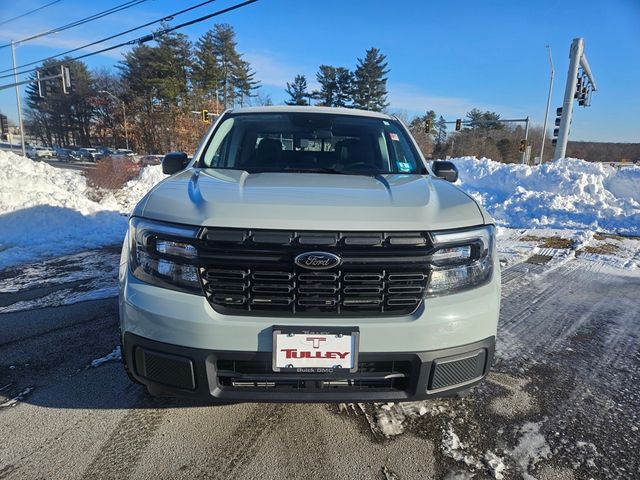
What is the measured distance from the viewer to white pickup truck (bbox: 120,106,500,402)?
183cm

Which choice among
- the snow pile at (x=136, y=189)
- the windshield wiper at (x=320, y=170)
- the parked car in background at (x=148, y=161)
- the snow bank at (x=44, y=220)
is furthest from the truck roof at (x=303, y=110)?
the parked car in background at (x=148, y=161)

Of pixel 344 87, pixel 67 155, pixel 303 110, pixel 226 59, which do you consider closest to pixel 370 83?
pixel 344 87

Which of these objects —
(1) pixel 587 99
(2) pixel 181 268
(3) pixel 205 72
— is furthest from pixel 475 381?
(3) pixel 205 72

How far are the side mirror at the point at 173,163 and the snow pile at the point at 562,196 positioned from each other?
26.7ft

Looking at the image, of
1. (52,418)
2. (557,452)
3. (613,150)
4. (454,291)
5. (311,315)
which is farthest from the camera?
(613,150)

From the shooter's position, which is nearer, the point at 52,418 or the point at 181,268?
the point at 181,268

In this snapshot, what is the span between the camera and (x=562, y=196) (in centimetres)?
1095

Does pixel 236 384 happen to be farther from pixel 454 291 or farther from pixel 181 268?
pixel 454 291

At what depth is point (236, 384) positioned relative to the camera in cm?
190

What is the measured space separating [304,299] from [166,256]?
68cm

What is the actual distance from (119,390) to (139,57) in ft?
190

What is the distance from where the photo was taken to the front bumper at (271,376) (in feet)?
6.06

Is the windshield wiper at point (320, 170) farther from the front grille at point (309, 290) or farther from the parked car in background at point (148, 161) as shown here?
the parked car in background at point (148, 161)

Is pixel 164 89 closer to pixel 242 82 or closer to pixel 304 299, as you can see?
pixel 242 82
